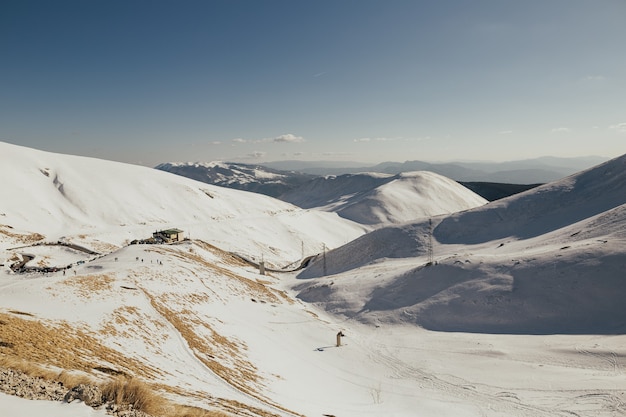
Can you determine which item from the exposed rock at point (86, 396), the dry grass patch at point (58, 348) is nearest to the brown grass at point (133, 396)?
the exposed rock at point (86, 396)

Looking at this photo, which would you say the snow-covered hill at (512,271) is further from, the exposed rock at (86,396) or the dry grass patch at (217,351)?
the exposed rock at (86,396)

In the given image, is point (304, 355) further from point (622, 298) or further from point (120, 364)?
point (622, 298)

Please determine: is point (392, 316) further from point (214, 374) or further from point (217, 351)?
point (214, 374)

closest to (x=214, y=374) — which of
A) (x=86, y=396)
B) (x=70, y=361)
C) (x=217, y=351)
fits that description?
(x=217, y=351)

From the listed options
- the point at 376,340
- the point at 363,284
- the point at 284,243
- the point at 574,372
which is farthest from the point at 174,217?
the point at 574,372

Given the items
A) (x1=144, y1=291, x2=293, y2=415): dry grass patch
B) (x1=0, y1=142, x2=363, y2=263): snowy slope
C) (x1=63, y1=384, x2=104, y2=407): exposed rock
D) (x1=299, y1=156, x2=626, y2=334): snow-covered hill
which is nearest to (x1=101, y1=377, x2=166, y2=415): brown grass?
(x1=63, y1=384, x2=104, y2=407): exposed rock

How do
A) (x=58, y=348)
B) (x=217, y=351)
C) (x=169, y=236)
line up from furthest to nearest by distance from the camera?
(x=169, y=236) < (x=217, y=351) < (x=58, y=348)
